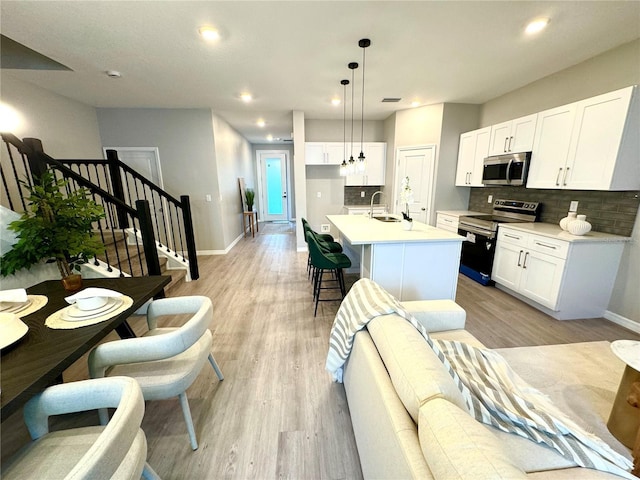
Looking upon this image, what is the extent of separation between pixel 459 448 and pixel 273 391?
1.45m

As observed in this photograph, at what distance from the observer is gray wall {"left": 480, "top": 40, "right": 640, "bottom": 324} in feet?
7.79

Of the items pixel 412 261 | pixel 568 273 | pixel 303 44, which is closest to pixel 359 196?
pixel 412 261

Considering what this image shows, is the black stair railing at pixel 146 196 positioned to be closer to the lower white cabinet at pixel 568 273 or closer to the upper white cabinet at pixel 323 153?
the upper white cabinet at pixel 323 153

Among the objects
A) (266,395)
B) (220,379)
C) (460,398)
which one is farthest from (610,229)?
(220,379)

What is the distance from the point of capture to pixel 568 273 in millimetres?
2475

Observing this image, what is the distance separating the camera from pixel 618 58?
2.45 meters

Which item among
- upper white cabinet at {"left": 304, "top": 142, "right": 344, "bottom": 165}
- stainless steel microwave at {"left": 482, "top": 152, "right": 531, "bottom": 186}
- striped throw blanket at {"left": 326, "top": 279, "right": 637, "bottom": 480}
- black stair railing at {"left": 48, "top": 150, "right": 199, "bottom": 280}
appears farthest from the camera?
upper white cabinet at {"left": 304, "top": 142, "right": 344, "bottom": 165}

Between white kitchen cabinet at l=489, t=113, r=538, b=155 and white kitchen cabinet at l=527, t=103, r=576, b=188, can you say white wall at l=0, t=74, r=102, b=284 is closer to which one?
white kitchen cabinet at l=527, t=103, r=576, b=188

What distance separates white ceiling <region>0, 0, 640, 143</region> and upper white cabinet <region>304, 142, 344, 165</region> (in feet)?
4.67

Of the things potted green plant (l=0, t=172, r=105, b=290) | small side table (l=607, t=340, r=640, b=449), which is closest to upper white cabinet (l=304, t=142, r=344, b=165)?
potted green plant (l=0, t=172, r=105, b=290)

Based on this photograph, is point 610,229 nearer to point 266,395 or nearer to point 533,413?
point 533,413

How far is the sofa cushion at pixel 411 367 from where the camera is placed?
0.81 m

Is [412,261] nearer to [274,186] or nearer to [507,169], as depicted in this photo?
[507,169]

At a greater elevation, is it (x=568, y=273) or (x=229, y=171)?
(x=229, y=171)
